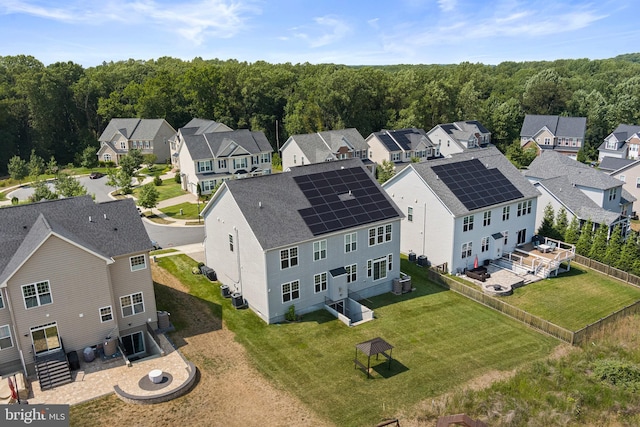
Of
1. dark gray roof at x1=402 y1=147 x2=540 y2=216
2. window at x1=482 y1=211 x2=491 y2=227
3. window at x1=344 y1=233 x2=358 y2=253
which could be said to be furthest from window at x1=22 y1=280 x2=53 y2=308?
window at x1=482 y1=211 x2=491 y2=227

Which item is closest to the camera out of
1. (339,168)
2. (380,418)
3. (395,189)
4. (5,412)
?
(5,412)

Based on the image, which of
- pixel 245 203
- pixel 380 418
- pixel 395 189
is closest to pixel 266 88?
pixel 395 189

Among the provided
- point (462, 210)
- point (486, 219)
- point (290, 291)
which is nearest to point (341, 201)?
point (290, 291)

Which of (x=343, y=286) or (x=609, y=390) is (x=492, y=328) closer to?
(x=609, y=390)

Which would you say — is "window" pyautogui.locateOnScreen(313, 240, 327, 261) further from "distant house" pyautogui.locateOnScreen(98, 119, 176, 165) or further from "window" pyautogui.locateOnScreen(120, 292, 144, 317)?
"distant house" pyautogui.locateOnScreen(98, 119, 176, 165)

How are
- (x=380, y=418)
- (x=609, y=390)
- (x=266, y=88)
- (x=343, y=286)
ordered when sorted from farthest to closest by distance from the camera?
(x=266, y=88)
(x=343, y=286)
(x=609, y=390)
(x=380, y=418)

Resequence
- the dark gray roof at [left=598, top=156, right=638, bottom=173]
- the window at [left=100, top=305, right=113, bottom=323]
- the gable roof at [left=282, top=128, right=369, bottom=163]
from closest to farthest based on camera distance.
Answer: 1. the window at [left=100, top=305, right=113, bottom=323]
2. the dark gray roof at [left=598, top=156, right=638, bottom=173]
3. the gable roof at [left=282, top=128, right=369, bottom=163]

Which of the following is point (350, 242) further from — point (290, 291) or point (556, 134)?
point (556, 134)
